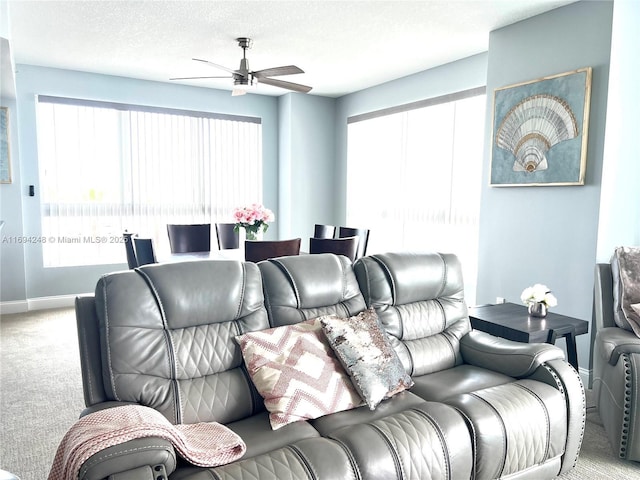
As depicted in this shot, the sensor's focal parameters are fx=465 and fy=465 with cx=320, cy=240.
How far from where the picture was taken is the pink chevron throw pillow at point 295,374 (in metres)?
1.76

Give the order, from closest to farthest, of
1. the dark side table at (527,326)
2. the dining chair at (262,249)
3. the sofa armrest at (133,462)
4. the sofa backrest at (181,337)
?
the sofa armrest at (133,462) → the sofa backrest at (181,337) → the dark side table at (527,326) → the dining chair at (262,249)

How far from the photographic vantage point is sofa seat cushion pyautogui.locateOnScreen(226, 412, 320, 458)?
158cm

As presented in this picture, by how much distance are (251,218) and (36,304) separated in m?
2.89

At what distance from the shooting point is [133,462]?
1265 millimetres

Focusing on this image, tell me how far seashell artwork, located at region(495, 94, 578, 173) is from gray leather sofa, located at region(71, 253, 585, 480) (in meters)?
1.70

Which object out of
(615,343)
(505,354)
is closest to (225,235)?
(505,354)

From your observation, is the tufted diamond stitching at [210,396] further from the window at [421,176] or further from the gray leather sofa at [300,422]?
the window at [421,176]

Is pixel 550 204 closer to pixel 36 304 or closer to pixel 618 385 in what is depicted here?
pixel 618 385

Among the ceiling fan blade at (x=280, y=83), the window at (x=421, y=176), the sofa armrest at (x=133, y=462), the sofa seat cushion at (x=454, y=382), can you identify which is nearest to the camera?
the sofa armrest at (x=133, y=462)

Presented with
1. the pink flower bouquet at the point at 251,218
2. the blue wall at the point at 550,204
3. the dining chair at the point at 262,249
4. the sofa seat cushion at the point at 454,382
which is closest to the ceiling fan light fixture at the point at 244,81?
the pink flower bouquet at the point at 251,218

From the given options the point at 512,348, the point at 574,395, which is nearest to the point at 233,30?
the point at 512,348

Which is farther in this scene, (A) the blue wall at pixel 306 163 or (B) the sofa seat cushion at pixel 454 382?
(A) the blue wall at pixel 306 163

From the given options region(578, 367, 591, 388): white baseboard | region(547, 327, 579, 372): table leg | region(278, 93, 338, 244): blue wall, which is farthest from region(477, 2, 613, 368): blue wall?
region(278, 93, 338, 244): blue wall

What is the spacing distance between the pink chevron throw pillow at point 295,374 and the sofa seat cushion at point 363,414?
27 mm
